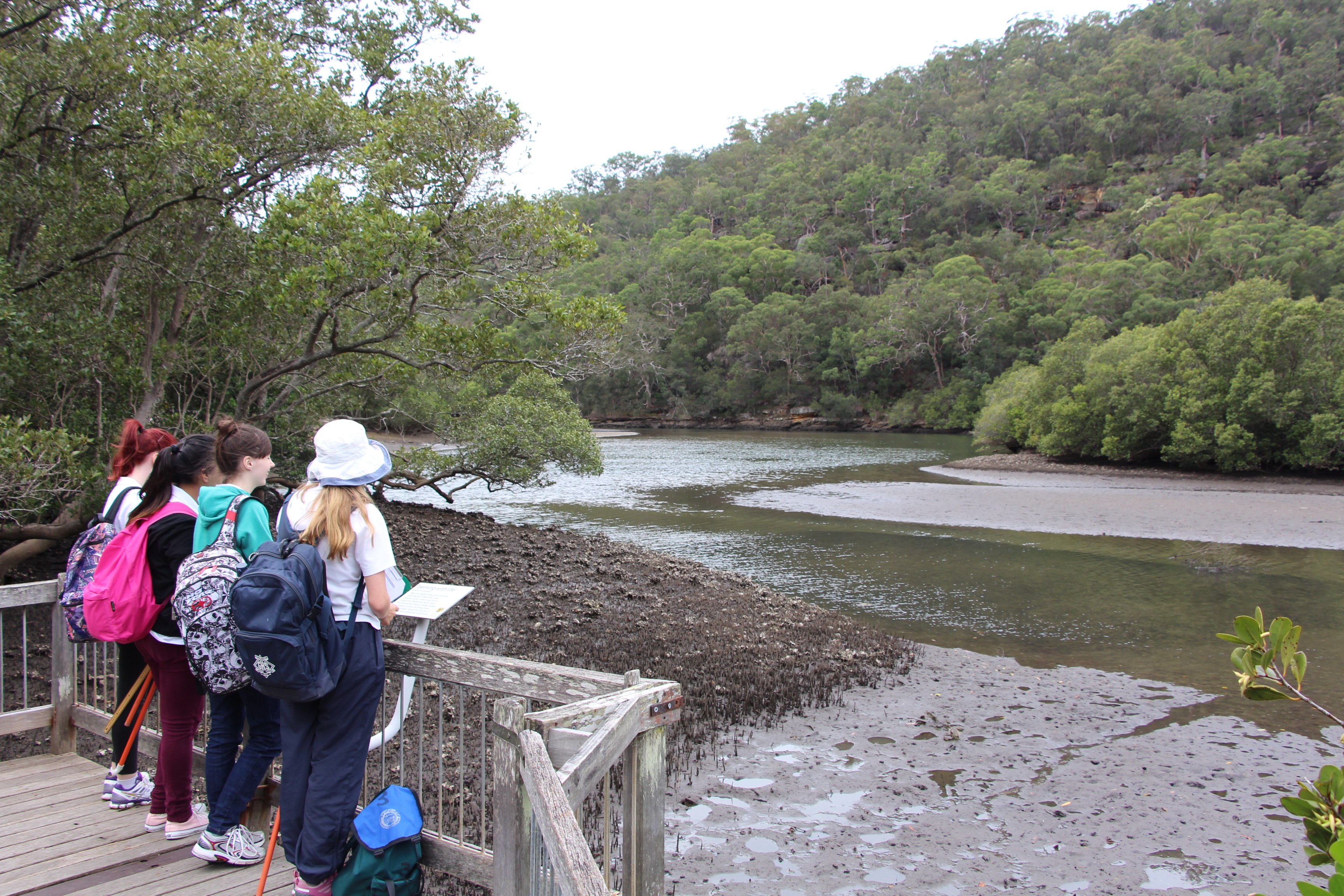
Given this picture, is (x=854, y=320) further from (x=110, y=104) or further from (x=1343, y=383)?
(x=110, y=104)

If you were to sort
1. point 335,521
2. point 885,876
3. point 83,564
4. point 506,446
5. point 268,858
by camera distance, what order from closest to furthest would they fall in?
point 335,521 → point 268,858 → point 83,564 → point 885,876 → point 506,446

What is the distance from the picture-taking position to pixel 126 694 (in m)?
4.26

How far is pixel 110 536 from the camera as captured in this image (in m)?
4.04

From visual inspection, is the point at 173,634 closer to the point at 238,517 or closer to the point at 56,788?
the point at 238,517

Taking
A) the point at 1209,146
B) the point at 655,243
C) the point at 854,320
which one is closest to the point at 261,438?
the point at 854,320

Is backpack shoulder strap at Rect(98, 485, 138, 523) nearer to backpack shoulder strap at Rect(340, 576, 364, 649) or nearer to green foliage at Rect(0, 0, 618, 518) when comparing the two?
backpack shoulder strap at Rect(340, 576, 364, 649)

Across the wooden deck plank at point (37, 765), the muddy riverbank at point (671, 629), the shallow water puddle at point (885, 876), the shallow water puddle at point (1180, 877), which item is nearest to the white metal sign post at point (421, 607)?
the wooden deck plank at point (37, 765)

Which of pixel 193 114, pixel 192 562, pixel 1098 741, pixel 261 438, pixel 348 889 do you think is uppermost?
pixel 193 114

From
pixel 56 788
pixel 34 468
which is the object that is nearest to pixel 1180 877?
pixel 56 788

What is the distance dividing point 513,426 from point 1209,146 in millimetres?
99027

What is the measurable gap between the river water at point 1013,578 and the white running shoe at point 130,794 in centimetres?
894

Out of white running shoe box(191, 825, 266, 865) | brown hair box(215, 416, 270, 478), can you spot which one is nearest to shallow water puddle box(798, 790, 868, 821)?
white running shoe box(191, 825, 266, 865)

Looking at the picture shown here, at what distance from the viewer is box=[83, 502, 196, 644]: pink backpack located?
3.71 meters

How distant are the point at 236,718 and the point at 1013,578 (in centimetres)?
1417
